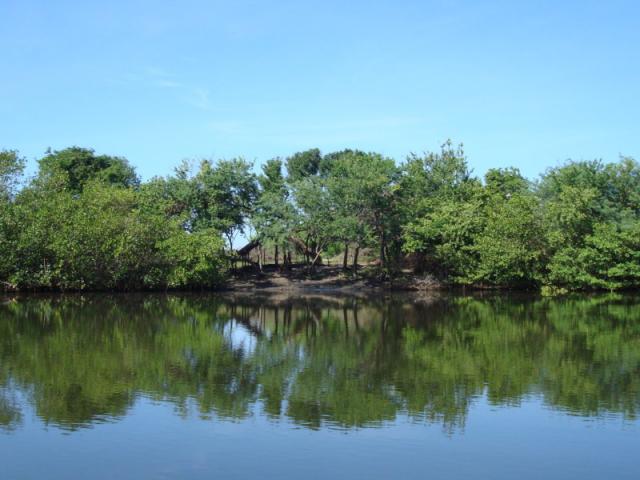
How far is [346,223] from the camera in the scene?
47312 mm

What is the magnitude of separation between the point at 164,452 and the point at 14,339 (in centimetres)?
1310

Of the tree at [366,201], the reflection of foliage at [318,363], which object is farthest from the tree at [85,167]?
the reflection of foliage at [318,363]

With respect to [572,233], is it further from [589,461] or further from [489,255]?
[589,461]

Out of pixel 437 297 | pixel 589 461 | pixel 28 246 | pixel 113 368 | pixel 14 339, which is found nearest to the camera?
pixel 589 461

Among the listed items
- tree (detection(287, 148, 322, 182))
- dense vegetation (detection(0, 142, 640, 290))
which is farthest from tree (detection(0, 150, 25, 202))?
tree (detection(287, 148, 322, 182))

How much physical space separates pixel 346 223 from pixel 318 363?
94.8 ft

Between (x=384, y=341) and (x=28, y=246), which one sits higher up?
(x=28, y=246)

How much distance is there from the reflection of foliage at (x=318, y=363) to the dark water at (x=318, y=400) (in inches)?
2.8

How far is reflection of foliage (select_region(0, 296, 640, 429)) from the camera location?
13.8 meters

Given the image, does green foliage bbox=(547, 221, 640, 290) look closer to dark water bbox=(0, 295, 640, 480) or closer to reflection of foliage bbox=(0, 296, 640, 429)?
reflection of foliage bbox=(0, 296, 640, 429)

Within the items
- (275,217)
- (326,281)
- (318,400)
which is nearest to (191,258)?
(275,217)

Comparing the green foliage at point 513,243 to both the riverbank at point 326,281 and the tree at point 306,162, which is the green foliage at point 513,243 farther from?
the tree at point 306,162

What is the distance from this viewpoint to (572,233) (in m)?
44.2

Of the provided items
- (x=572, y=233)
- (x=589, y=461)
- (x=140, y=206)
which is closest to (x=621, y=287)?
(x=572, y=233)
